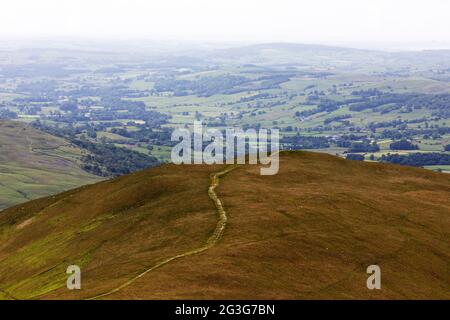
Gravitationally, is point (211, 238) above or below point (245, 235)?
below

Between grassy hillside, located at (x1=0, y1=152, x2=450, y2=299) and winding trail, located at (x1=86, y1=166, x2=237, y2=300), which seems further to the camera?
grassy hillside, located at (x1=0, y1=152, x2=450, y2=299)

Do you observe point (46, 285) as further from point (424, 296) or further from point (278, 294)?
point (424, 296)

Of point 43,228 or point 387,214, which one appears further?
point 43,228

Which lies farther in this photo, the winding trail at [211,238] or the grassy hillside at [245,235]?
the grassy hillside at [245,235]

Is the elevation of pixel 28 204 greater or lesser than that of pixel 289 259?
lesser

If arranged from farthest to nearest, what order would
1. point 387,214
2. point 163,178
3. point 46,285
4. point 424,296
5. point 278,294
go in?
point 163,178 < point 387,214 < point 46,285 < point 424,296 < point 278,294

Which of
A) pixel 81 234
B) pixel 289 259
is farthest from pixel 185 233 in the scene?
pixel 81 234
